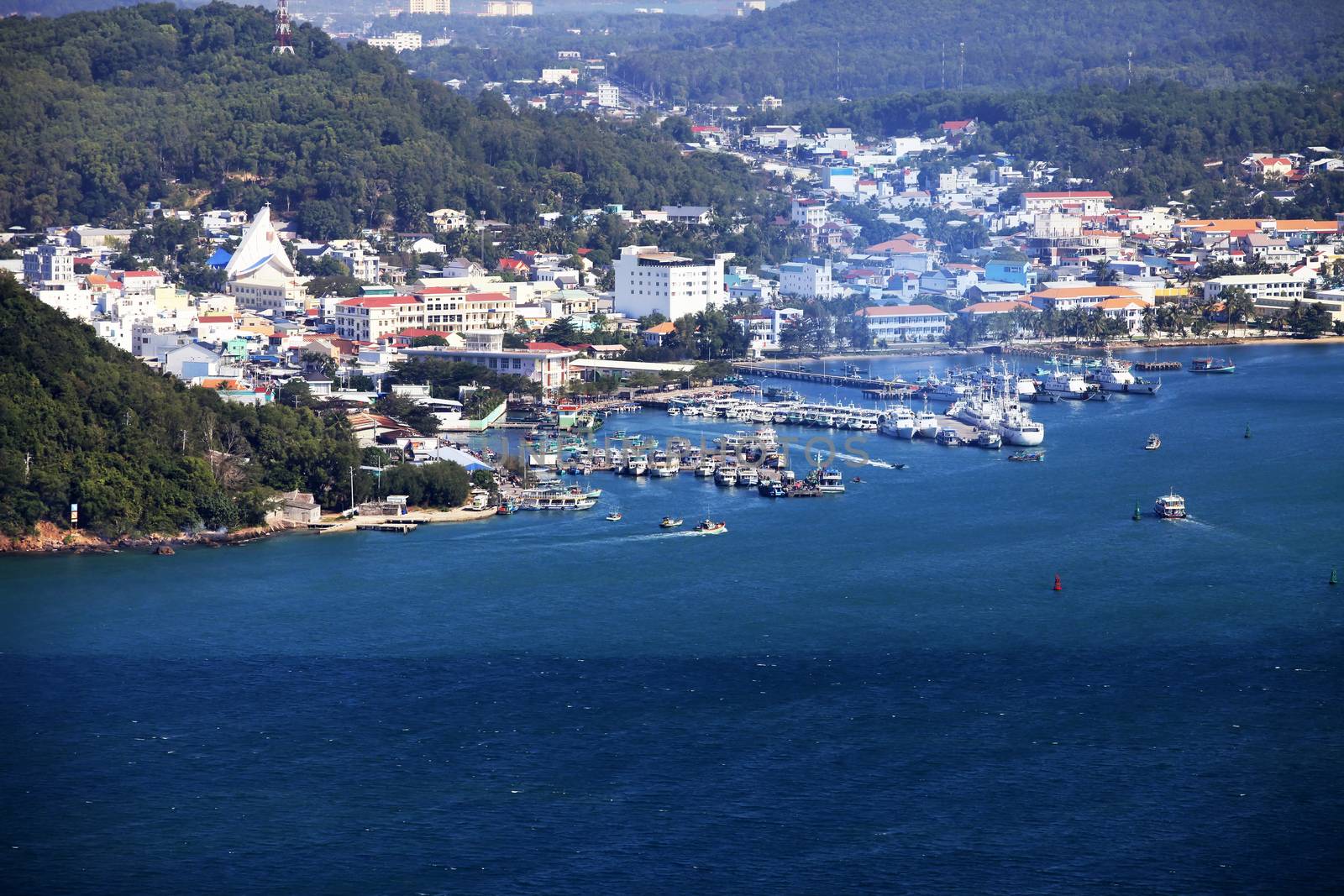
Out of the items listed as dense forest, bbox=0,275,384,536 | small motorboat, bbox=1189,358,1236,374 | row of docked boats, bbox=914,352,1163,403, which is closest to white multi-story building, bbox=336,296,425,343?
row of docked boats, bbox=914,352,1163,403

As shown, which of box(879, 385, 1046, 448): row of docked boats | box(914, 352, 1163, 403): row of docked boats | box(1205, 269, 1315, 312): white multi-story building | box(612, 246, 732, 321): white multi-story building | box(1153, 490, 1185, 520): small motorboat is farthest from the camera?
box(1205, 269, 1315, 312): white multi-story building

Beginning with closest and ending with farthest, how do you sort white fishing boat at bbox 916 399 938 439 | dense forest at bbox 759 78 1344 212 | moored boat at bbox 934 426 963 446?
moored boat at bbox 934 426 963 446, white fishing boat at bbox 916 399 938 439, dense forest at bbox 759 78 1344 212

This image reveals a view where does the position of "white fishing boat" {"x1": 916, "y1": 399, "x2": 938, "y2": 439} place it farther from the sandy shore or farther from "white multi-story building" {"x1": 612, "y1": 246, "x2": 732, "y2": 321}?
"white multi-story building" {"x1": 612, "y1": 246, "x2": 732, "y2": 321}

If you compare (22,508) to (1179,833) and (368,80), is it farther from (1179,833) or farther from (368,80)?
(368,80)

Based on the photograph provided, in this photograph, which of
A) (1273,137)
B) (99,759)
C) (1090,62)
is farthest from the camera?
(1090,62)

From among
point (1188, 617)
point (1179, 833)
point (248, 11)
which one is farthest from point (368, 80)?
point (1179, 833)

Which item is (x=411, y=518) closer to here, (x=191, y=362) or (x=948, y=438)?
(x=191, y=362)
